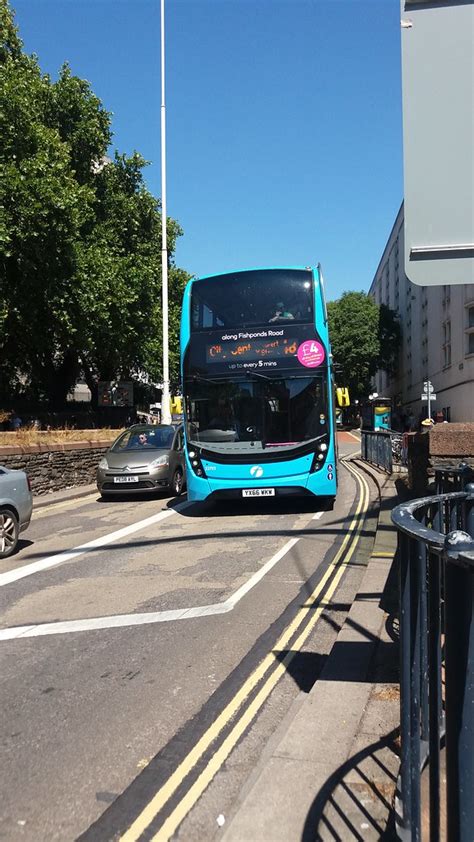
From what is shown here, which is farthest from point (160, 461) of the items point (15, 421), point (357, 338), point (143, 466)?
point (357, 338)

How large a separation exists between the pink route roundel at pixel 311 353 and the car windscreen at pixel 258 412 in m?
0.27

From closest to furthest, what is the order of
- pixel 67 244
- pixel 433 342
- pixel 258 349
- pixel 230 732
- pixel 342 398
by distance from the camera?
pixel 230 732 → pixel 258 349 → pixel 342 398 → pixel 67 244 → pixel 433 342

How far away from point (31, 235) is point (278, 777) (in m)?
18.7

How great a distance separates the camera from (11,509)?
8.84 meters

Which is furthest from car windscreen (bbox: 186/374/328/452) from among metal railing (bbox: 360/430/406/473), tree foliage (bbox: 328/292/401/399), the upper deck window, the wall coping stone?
tree foliage (bbox: 328/292/401/399)

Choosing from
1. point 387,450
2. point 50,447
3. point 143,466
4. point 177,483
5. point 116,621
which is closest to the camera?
point 116,621

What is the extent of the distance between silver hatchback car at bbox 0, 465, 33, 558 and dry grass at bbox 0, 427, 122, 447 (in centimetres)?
640

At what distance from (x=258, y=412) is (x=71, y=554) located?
437cm

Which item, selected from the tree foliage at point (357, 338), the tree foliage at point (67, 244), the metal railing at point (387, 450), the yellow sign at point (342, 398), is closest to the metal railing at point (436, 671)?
the yellow sign at point (342, 398)

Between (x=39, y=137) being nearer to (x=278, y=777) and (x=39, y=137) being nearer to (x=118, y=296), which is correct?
(x=118, y=296)

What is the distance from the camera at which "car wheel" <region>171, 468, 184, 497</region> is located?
585 inches

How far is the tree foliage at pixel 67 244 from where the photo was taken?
1956cm

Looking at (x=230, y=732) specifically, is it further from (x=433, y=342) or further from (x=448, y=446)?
(x=433, y=342)

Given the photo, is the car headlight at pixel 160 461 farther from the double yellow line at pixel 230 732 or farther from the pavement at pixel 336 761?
the pavement at pixel 336 761
